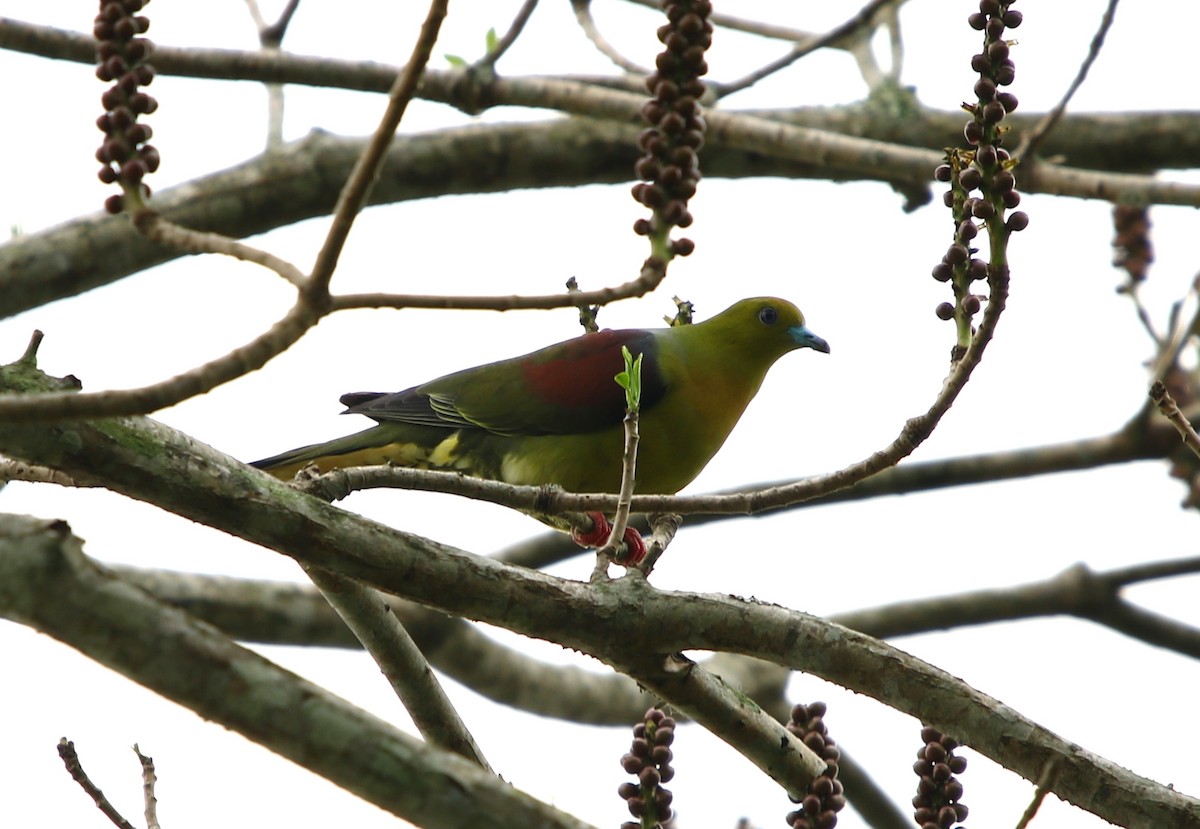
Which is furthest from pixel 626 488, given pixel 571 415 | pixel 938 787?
pixel 571 415

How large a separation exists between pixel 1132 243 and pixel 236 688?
4.40 m

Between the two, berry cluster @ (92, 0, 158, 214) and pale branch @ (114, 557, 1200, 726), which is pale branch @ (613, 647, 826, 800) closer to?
berry cluster @ (92, 0, 158, 214)

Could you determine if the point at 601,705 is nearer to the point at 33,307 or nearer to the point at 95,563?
the point at 33,307

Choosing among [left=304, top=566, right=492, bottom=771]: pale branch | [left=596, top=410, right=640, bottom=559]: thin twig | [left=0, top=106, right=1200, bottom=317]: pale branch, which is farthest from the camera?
[left=0, top=106, right=1200, bottom=317]: pale branch

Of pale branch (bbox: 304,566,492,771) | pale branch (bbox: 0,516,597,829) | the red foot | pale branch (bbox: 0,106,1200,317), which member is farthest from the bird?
pale branch (bbox: 0,516,597,829)

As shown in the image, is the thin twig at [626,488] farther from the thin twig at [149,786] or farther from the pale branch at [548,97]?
the pale branch at [548,97]

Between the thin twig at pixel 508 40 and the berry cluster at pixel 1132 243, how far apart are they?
93.0 inches

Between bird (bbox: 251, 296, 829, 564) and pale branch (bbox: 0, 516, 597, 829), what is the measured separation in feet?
9.82

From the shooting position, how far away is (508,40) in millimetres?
4262

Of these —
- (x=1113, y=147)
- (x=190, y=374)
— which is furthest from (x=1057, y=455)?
(x=190, y=374)

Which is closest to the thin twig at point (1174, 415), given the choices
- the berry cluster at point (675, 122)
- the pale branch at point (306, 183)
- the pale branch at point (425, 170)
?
the berry cluster at point (675, 122)

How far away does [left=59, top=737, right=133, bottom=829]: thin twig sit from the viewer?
7.68ft

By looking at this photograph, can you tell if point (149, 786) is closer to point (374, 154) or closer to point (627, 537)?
point (374, 154)

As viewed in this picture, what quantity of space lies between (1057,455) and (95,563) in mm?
5535
